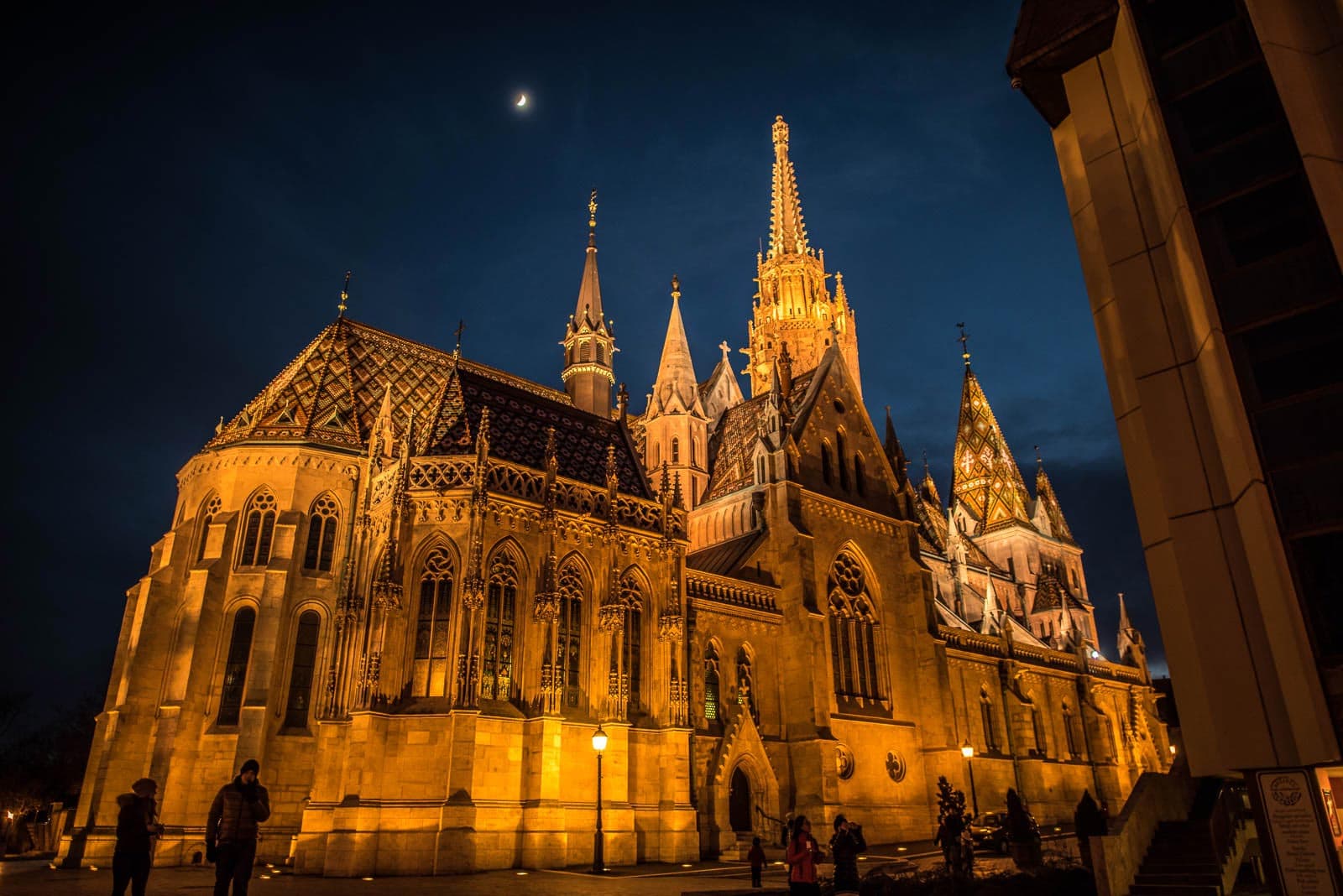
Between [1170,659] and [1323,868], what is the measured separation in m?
2.94

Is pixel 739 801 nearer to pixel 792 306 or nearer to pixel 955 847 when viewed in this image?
pixel 955 847

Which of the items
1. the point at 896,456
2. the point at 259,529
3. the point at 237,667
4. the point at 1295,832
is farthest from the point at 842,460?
the point at 1295,832

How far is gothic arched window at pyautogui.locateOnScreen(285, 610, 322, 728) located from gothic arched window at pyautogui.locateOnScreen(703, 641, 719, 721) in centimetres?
1201

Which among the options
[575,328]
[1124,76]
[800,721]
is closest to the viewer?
[1124,76]

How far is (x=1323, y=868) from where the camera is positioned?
32.0 feet

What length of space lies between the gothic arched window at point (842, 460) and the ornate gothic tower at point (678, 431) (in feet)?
24.0

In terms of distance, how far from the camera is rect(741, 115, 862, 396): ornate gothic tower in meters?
55.9

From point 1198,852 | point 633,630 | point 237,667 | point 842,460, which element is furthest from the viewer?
point 842,460

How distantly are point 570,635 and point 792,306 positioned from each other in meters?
38.5

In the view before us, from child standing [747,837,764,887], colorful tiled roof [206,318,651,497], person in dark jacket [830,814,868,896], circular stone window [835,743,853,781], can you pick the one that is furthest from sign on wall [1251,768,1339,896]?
circular stone window [835,743,853,781]

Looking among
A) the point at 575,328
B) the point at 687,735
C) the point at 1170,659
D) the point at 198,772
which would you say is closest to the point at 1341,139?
the point at 1170,659

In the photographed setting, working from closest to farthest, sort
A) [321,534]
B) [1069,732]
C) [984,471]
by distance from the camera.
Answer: [321,534] < [1069,732] < [984,471]

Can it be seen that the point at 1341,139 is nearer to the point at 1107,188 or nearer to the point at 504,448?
the point at 1107,188

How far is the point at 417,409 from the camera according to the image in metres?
32.8
